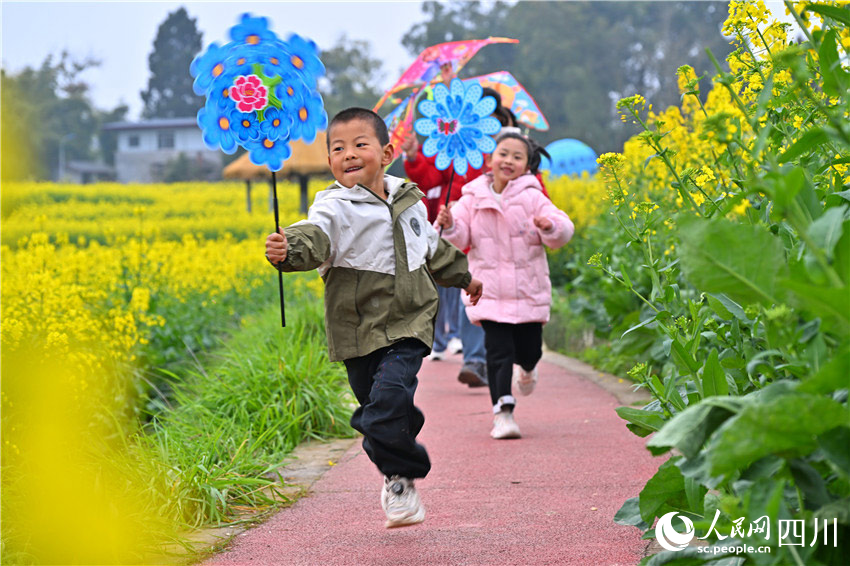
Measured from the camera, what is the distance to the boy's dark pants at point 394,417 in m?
3.67

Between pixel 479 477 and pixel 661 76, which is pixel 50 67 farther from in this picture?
pixel 479 477

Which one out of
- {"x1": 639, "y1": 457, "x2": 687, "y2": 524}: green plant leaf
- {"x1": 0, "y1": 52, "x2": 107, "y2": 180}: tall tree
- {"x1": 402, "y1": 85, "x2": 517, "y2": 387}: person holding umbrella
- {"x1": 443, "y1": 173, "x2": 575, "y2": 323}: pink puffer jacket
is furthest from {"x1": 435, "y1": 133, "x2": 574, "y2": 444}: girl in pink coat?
{"x1": 0, "y1": 52, "x2": 107, "y2": 180}: tall tree

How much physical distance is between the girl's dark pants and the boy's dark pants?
5.21ft

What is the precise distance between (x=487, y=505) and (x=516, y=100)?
189 inches

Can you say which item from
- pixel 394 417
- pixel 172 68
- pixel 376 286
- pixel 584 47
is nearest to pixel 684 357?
pixel 394 417

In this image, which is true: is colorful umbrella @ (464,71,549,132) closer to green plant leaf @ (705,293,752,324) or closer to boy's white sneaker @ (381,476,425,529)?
boy's white sneaker @ (381,476,425,529)

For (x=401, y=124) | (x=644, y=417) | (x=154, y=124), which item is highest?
A: (x=154, y=124)

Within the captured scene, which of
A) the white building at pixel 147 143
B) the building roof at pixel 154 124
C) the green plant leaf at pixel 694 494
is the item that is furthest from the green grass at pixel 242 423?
the white building at pixel 147 143

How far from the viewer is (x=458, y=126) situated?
5371mm

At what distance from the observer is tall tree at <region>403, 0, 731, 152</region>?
41594 millimetres

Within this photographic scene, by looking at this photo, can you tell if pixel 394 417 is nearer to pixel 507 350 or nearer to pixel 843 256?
pixel 507 350

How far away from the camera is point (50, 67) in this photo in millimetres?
37344

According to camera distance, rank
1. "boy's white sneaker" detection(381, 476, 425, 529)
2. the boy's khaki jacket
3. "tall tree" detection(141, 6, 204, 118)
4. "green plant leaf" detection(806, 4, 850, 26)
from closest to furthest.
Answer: "green plant leaf" detection(806, 4, 850, 26) < "boy's white sneaker" detection(381, 476, 425, 529) < the boy's khaki jacket < "tall tree" detection(141, 6, 204, 118)

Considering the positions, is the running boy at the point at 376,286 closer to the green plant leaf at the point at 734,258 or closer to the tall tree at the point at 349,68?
the green plant leaf at the point at 734,258
